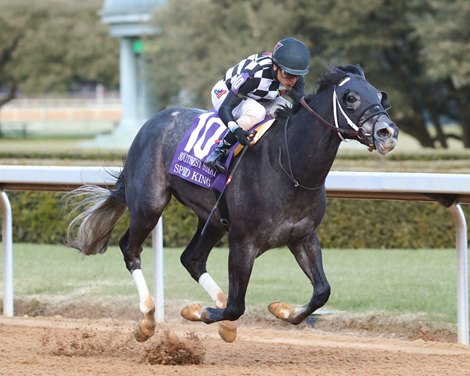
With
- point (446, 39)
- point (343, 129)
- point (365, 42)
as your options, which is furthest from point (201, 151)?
point (365, 42)

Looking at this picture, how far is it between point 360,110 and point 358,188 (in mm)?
1460

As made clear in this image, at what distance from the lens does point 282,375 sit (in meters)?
5.11

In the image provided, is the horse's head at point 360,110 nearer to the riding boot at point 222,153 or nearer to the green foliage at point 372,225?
the riding boot at point 222,153

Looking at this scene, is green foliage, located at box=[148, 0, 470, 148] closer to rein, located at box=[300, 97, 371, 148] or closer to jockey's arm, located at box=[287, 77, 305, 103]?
jockey's arm, located at box=[287, 77, 305, 103]

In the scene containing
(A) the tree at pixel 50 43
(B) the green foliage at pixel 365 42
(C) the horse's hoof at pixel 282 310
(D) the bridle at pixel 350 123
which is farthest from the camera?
(A) the tree at pixel 50 43

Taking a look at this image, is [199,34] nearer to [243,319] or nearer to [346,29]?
[346,29]

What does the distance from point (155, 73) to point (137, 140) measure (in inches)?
948

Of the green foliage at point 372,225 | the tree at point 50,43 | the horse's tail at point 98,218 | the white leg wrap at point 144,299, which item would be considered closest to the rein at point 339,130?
the white leg wrap at point 144,299

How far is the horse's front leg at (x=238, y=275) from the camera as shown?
17.8ft

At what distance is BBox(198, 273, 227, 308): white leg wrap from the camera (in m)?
5.90

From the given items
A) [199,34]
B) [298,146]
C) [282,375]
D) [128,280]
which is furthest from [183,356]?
[199,34]

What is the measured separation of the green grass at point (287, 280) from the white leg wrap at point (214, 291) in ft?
3.70

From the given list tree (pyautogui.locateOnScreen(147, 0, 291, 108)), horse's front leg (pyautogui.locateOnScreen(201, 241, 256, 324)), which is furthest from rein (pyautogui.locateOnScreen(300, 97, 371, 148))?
tree (pyautogui.locateOnScreen(147, 0, 291, 108))

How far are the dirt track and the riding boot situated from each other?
3.21ft
